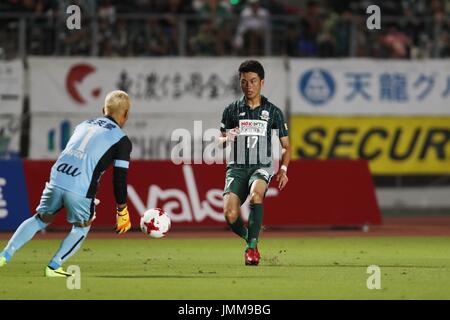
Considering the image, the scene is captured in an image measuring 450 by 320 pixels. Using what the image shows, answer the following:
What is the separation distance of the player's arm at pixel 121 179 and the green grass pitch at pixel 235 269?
0.63 metres

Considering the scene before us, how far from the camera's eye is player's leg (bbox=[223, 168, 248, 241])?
46.0 feet

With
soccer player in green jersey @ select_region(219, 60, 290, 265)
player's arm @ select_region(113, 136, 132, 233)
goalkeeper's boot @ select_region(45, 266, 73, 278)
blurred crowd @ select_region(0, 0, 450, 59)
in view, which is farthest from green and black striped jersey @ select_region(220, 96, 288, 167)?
blurred crowd @ select_region(0, 0, 450, 59)

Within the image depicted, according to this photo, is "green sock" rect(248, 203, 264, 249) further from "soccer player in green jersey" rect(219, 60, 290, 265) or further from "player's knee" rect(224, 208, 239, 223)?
"player's knee" rect(224, 208, 239, 223)

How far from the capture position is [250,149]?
1408 cm

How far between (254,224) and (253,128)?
1.21 meters

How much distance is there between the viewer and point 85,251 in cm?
1688

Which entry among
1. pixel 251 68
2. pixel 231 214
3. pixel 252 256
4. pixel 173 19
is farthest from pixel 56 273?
pixel 173 19

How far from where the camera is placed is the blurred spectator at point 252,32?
26000mm

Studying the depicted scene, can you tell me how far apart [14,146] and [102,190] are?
16.5ft

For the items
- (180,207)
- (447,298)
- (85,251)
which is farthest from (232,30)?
(447,298)

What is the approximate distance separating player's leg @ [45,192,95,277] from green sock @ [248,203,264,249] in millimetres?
2160

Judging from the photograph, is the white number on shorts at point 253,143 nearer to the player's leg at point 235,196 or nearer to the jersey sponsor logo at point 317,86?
the player's leg at point 235,196

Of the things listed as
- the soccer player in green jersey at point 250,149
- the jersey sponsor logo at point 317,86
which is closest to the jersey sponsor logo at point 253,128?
the soccer player in green jersey at point 250,149

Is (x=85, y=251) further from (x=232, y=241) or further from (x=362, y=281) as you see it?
(x=362, y=281)
